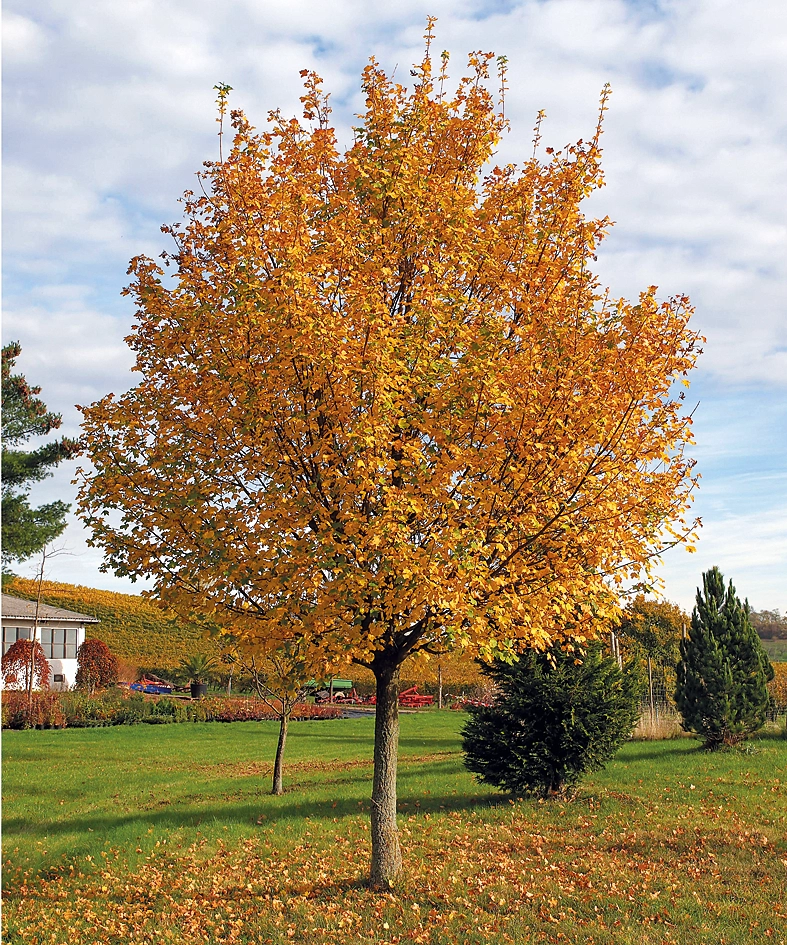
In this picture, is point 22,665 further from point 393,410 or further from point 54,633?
point 393,410

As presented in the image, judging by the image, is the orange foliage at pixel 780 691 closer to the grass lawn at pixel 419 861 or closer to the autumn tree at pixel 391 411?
the grass lawn at pixel 419 861

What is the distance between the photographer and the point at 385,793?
798cm

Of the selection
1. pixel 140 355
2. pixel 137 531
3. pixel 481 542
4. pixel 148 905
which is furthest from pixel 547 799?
pixel 140 355

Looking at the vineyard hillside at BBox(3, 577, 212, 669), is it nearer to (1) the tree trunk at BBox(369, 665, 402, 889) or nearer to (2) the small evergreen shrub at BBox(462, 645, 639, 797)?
(2) the small evergreen shrub at BBox(462, 645, 639, 797)

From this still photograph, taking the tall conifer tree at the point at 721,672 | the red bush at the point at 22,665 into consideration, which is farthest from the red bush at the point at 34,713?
the tall conifer tree at the point at 721,672

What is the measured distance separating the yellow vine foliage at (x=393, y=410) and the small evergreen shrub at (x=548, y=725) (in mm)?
4795

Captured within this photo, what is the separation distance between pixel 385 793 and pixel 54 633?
39248mm

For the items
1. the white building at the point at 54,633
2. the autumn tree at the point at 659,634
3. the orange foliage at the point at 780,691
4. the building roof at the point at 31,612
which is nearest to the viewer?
the orange foliage at the point at 780,691

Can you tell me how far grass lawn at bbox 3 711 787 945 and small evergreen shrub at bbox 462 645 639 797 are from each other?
1.79 ft

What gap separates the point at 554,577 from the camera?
712cm

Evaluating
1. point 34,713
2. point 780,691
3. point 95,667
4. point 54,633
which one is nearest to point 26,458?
point 34,713

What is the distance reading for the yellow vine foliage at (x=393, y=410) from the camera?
21.6ft

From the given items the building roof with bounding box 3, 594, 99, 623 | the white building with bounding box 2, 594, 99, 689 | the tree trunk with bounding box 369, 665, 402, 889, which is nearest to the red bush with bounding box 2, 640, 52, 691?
the building roof with bounding box 3, 594, 99, 623

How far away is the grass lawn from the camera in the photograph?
7.08 m
